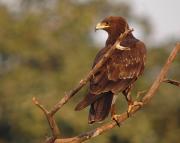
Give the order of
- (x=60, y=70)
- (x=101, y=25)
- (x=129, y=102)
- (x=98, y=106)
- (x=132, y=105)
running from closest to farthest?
1. (x=98, y=106)
2. (x=132, y=105)
3. (x=129, y=102)
4. (x=101, y=25)
5. (x=60, y=70)

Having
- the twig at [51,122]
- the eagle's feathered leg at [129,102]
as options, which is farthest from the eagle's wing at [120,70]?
the twig at [51,122]

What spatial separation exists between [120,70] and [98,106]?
0.53 meters

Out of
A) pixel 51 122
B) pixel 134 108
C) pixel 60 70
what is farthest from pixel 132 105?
pixel 60 70

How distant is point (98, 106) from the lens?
307 inches

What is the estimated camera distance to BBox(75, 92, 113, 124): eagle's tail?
7.68 m

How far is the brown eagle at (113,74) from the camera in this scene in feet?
25.4

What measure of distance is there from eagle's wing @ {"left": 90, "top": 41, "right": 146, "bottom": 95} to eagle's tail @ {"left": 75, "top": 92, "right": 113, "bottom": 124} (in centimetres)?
9

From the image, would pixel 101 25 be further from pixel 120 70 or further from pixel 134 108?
pixel 134 108

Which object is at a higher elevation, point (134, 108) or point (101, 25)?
point (101, 25)

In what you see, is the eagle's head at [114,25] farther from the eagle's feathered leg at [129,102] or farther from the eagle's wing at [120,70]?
the eagle's feathered leg at [129,102]

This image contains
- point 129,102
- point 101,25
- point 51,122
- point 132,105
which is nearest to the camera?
point 51,122

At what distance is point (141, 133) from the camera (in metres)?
21.7

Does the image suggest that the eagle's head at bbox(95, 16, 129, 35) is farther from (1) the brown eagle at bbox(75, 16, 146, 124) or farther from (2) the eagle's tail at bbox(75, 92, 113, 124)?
(2) the eagle's tail at bbox(75, 92, 113, 124)

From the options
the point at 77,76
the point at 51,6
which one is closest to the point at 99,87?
the point at 77,76
